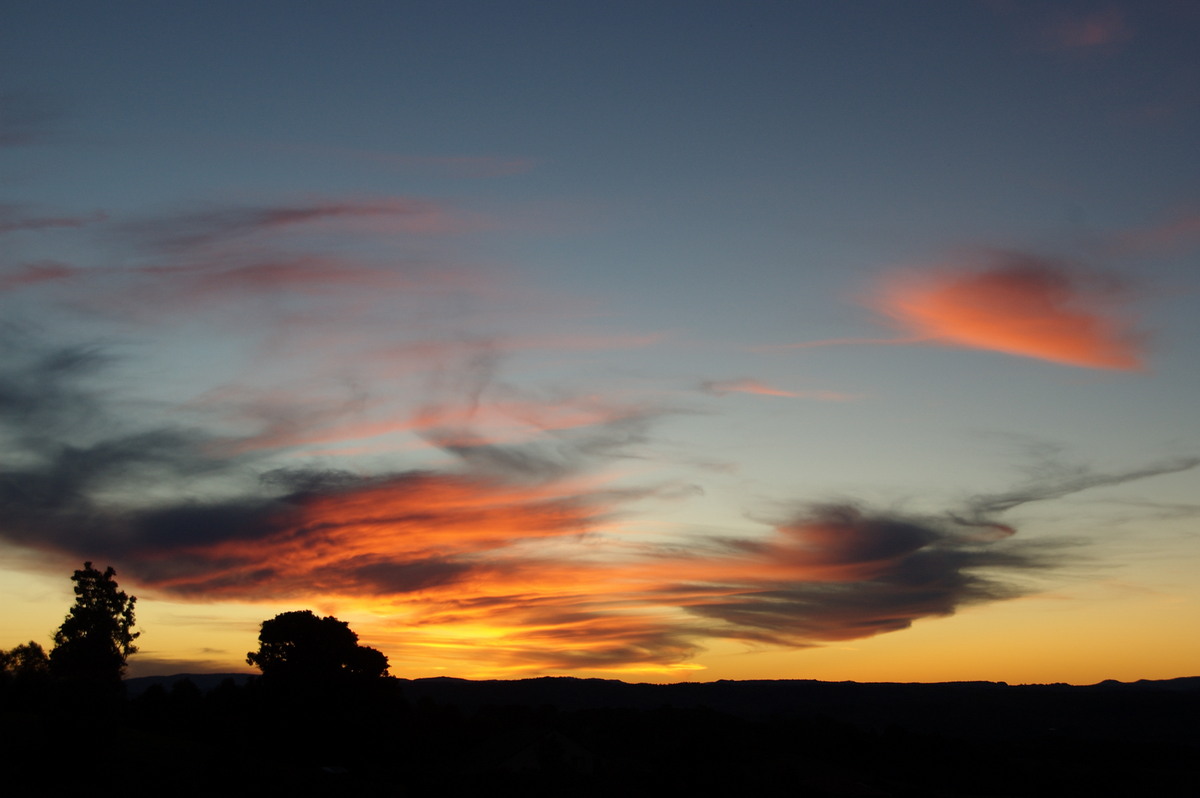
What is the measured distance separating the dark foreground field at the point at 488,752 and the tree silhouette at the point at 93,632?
389 cm

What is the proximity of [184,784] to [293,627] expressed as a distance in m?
44.3

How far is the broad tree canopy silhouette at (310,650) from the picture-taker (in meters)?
88.6

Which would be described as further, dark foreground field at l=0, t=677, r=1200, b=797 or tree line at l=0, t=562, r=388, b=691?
tree line at l=0, t=562, r=388, b=691

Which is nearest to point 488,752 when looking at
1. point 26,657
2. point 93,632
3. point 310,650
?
point 310,650

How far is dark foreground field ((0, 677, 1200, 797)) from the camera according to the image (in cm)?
→ 4300

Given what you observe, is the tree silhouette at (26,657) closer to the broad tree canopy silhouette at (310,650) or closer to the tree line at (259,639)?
the tree line at (259,639)

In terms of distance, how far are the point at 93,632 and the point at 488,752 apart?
126 ft

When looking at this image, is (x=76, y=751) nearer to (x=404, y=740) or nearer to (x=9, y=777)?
(x=9, y=777)

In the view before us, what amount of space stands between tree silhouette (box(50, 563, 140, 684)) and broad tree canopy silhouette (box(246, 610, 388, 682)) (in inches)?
503

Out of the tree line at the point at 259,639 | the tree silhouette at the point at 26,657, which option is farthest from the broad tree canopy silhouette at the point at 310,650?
→ the tree silhouette at the point at 26,657

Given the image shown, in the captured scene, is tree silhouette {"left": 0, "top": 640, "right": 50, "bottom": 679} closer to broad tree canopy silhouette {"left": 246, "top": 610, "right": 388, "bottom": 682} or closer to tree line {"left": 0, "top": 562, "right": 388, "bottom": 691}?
tree line {"left": 0, "top": 562, "right": 388, "bottom": 691}

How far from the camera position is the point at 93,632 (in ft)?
298

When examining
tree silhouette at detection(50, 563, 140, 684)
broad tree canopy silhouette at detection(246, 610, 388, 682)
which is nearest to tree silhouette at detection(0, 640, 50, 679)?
tree silhouette at detection(50, 563, 140, 684)

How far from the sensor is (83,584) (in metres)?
90.9
